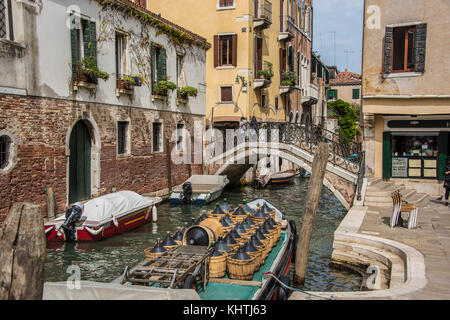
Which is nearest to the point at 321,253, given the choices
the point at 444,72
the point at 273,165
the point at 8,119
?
the point at 444,72

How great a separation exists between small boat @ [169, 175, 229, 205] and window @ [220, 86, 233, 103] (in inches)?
180

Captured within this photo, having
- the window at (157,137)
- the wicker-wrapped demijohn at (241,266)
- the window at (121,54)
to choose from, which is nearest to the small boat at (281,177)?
the window at (157,137)

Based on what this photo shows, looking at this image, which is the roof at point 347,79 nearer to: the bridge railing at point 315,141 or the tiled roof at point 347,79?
the tiled roof at point 347,79

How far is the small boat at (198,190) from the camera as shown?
49.4ft

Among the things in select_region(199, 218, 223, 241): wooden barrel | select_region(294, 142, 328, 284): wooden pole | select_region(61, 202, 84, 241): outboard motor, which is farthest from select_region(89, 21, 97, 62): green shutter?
select_region(294, 142, 328, 284): wooden pole

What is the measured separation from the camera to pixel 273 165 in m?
23.2

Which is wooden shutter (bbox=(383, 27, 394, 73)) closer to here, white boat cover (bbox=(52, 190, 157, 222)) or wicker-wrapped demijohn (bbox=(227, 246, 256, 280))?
white boat cover (bbox=(52, 190, 157, 222))

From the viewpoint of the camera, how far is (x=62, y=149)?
10.9 metres

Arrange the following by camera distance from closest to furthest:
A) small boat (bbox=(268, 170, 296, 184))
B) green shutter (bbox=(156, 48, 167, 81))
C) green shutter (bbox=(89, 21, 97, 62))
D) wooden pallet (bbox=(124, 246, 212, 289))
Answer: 1. wooden pallet (bbox=(124, 246, 212, 289))
2. green shutter (bbox=(89, 21, 97, 62))
3. green shutter (bbox=(156, 48, 167, 81))
4. small boat (bbox=(268, 170, 296, 184))

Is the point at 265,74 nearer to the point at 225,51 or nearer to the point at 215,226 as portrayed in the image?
the point at 225,51

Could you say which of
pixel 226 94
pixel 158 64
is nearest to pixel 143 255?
pixel 158 64

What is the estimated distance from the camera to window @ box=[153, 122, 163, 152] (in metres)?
15.1

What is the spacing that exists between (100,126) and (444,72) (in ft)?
30.1

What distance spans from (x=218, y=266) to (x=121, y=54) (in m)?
8.68
